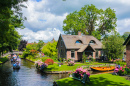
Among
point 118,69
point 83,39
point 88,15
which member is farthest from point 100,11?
point 118,69

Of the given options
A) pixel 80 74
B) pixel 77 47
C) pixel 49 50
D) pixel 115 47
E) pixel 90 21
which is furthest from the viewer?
pixel 90 21

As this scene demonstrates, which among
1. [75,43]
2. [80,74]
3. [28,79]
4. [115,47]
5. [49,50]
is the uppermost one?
[75,43]

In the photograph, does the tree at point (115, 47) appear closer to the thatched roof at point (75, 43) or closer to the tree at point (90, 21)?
the thatched roof at point (75, 43)

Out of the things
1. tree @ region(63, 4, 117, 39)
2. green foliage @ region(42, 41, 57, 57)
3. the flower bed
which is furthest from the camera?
tree @ region(63, 4, 117, 39)

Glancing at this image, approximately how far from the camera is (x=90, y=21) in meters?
51.0

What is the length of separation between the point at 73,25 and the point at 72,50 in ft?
55.0

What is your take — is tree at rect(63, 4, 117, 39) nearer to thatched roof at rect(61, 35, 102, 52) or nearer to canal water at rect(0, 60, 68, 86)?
thatched roof at rect(61, 35, 102, 52)

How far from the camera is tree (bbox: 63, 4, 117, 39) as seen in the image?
48.4 metres

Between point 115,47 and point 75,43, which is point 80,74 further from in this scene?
point 75,43

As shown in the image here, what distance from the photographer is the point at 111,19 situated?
48.8 metres

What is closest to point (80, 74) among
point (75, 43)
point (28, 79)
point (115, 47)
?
point (28, 79)

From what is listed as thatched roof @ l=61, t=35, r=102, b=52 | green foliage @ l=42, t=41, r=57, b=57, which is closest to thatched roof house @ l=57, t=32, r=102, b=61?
thatched roof @ l=61, t=35, r=102, b=52

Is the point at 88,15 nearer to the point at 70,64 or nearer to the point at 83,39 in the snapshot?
the point at 83,39

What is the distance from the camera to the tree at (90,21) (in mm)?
48406
